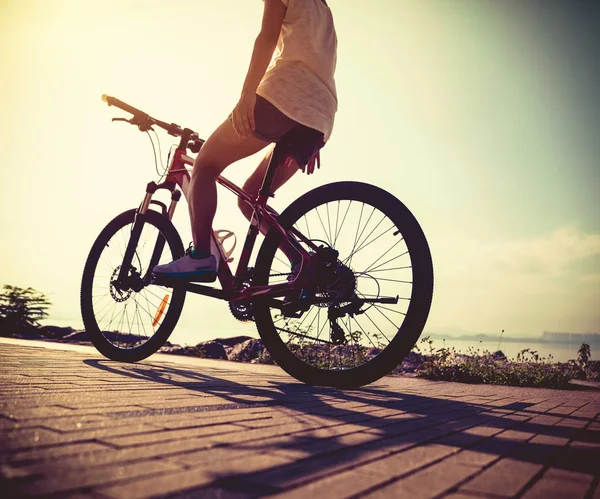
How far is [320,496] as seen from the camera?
3.14 feet

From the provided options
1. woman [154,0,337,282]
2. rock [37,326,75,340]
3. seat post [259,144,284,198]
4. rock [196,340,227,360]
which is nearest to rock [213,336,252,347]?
rock [196,340,227,360]

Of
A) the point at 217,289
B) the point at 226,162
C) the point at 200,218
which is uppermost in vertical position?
the point at 226,162

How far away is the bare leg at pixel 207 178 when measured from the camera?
307cm

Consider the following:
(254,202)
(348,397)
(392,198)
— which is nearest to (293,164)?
(254,202)

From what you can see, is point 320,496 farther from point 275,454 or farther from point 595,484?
point 595,484

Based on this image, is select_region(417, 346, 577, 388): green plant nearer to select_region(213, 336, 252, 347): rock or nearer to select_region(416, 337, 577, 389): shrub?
select_region(416, 337, 577, 389): shrub

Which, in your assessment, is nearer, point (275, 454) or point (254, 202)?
point (275, 454)

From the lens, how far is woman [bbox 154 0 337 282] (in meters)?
2.77

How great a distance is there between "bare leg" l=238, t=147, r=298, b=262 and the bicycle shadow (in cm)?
82

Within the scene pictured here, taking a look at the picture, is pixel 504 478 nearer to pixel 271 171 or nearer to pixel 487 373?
pixel 271 171

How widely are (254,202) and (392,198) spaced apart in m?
0.93

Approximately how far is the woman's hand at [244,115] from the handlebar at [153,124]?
1306 millimetres

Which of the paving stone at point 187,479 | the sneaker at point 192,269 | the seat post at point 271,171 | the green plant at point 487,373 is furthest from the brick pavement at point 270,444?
the green plant at point 487,373

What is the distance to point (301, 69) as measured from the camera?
2.82 metres
